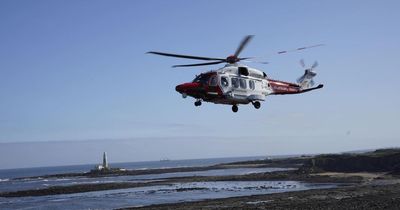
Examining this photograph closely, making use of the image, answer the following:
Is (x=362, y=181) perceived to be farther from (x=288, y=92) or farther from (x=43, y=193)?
(x=43, y=193)

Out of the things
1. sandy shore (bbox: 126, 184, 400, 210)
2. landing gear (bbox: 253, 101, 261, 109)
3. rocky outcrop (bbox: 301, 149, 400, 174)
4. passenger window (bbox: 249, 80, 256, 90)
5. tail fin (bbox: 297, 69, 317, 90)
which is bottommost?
sandy shore (bbox: 126, 184, 400, 210)

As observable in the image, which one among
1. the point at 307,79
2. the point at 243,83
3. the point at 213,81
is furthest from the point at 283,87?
the point at 213,81

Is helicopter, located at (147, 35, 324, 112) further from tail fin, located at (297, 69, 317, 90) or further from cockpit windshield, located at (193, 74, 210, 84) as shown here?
tail fin, located at (297, 69, 317, 90)

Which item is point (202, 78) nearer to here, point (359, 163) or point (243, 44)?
point (243, 44)

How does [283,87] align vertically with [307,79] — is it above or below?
below

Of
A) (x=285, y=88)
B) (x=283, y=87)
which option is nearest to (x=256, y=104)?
(x=283, y=87)

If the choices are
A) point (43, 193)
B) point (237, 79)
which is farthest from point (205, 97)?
point (43, 193)

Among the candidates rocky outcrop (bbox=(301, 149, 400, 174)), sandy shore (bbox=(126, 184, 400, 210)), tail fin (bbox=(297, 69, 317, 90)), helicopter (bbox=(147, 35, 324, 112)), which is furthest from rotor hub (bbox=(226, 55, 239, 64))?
rocky outcrop (bbox=(301, 149, 400, 174))

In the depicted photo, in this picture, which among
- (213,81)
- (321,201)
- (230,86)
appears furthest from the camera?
(321,201)

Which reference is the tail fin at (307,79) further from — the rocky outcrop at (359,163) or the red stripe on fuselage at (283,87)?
the rocky outcrop at (359,163)

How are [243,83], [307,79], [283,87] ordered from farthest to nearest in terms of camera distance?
[307,79]
[283,87]
[243,83]

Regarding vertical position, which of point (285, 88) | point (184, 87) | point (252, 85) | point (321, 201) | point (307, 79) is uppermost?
point (307, 79)

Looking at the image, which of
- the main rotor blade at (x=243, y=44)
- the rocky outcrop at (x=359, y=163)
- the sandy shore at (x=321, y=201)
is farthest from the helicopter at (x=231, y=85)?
the rocky outcrop at (x=359, y=163)

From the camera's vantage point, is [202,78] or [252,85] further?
[252,85]
